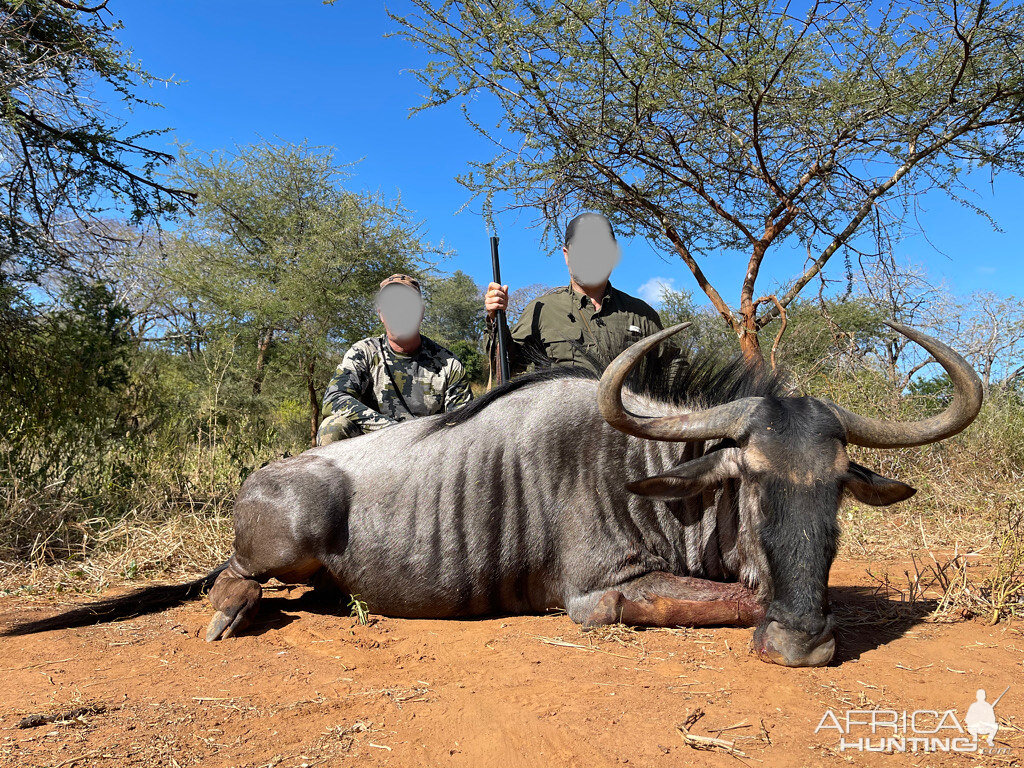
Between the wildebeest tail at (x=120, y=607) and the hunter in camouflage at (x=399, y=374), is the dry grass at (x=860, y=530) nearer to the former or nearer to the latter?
the wildebeest tail at (x=120, y=607)

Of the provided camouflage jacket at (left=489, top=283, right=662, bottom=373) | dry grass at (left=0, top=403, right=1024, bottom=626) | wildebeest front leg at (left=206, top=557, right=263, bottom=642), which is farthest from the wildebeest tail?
camouflage jacket at (left=489, top=283, right=662, bottom=373)

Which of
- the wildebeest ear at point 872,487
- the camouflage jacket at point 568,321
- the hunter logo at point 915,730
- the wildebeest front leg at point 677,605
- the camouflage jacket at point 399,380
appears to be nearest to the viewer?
the hunter logo at point 915,730

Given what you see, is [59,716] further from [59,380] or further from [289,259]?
[289,259]

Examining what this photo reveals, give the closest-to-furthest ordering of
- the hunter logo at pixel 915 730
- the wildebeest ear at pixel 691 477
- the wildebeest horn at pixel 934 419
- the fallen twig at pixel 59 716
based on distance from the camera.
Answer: the hunter logo at pixel 915 730 → the fallen twig at pixel 59 716 → the wildebeest horn at pixel 934 419 → the wildebeest ear at pixel 691 477

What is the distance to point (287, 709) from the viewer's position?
2400 mm

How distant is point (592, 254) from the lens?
17.3 ft

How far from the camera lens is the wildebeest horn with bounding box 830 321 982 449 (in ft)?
9.02

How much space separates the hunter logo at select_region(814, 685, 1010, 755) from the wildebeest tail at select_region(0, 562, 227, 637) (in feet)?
11.7

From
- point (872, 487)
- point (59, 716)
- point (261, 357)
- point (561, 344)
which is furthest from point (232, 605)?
point (261, 357)

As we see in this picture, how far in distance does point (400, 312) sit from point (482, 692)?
3213 mm

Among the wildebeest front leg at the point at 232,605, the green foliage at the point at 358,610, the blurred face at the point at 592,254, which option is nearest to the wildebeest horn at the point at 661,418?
the green foliage at the point at 358,610

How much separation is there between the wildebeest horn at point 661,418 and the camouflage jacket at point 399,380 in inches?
87.1

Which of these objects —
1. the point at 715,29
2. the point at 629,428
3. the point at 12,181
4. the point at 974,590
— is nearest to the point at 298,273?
the point at 12,181

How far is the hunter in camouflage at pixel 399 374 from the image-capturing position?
5.04 m
